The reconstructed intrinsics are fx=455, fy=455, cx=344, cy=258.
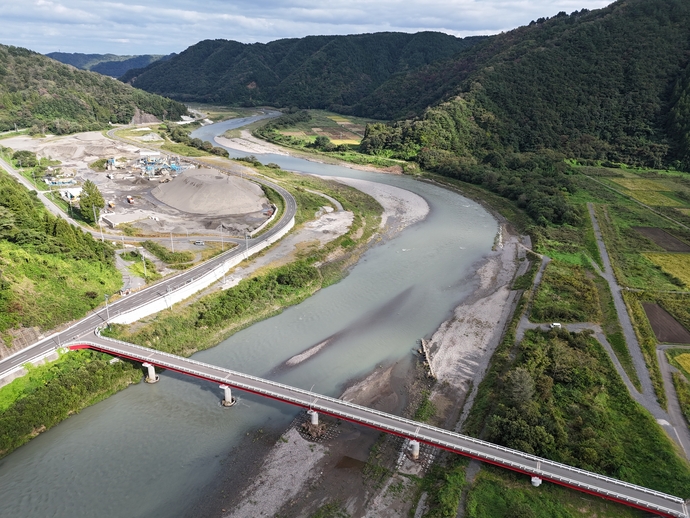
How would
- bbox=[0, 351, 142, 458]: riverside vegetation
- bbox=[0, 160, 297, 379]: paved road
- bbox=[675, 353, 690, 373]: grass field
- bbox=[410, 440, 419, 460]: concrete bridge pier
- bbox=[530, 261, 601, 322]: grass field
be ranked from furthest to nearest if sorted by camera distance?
bbox=[530, 261, 601, 322]: grass field
bbox=[675, 353, 690, 373]: grass field
bbox=[0, 160, 297, 379]: paved road
bbox=[0, 351, 142, 458]: riverside vegetation
bbox=[410, 440, 419, 460]: concrete bridge pier

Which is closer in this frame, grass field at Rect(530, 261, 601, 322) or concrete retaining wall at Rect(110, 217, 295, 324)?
concrete retaining wall at Rect(110, 217, 295, 324)

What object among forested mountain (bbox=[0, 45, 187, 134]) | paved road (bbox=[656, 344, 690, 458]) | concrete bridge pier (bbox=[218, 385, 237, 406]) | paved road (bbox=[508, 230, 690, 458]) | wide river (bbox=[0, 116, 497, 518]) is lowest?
wide river (bbox=[0, 116, 497, 518])

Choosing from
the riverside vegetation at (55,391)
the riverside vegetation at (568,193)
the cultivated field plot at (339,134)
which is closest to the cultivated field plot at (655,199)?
the riverside vegetation at (568,193)

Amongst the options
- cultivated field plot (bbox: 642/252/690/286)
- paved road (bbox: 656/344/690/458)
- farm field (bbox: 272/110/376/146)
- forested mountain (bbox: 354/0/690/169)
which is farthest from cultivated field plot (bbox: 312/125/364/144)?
paved road (bbox: 656/344/690/458)

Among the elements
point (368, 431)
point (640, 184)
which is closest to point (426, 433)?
point (368, 431)

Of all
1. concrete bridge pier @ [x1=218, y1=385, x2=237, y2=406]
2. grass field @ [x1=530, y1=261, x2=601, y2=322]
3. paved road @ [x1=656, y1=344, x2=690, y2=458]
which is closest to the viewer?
paved road @ [x1=656, y1=344, x2=690, y2=458]

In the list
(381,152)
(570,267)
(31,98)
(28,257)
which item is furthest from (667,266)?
(31,98)

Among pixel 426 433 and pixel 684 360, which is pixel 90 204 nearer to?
pixel 426 433

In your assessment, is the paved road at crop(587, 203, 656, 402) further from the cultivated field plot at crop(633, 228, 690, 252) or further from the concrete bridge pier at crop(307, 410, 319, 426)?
the concrete bridge pier at crop(307, 410, 319, 426)
